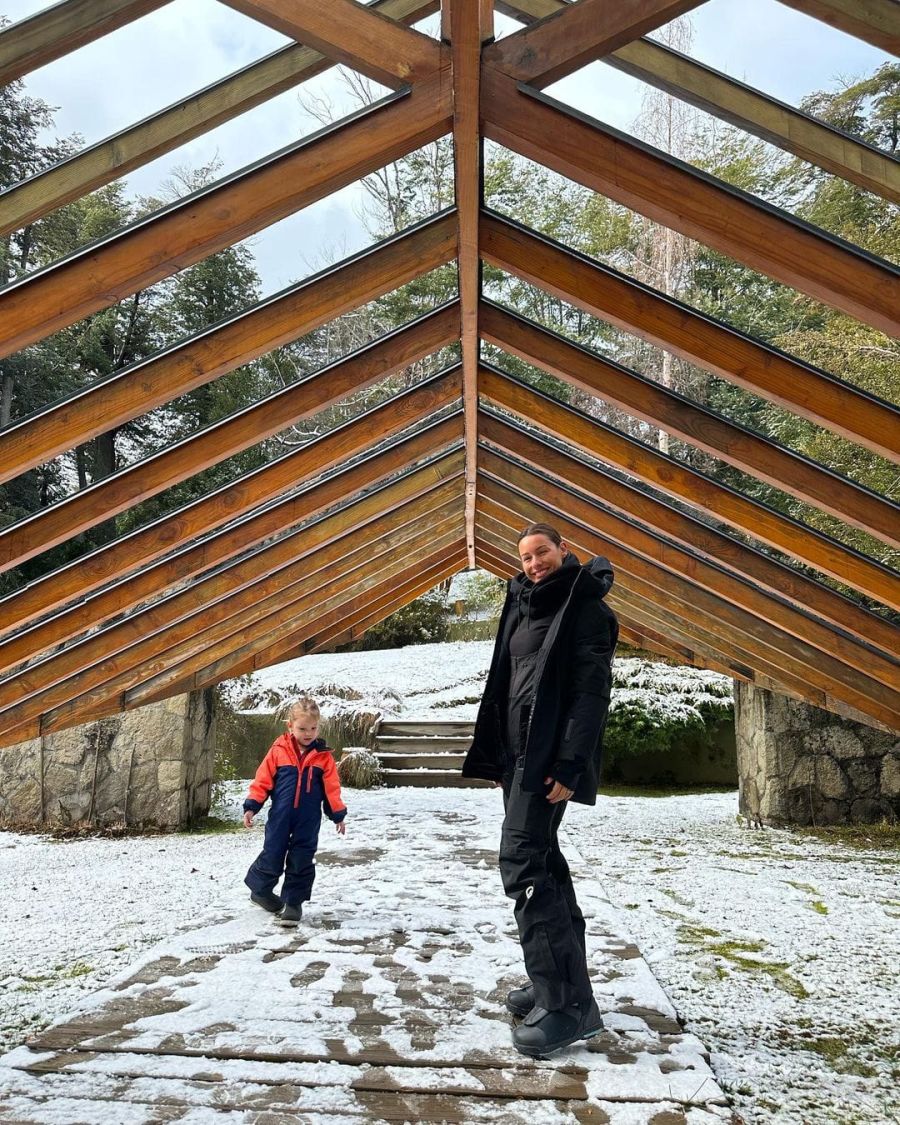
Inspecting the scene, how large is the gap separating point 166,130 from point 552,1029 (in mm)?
2961

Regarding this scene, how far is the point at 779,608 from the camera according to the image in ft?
18.4

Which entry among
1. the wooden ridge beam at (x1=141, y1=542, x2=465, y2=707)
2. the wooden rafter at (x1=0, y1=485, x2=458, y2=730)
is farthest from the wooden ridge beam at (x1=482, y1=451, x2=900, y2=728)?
the wooden ridge beam at (x1=141, y1=542, x2=465, y2=707)

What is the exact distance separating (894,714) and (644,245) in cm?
931

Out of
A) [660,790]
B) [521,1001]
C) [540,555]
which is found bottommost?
[660,790]

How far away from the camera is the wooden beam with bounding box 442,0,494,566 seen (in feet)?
7.04

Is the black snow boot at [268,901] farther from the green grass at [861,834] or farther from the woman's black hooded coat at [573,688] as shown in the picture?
the green grass at [861,834]

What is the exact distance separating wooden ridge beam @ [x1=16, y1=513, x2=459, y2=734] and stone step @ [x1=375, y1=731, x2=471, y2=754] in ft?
11.7

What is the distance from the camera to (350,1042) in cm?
286

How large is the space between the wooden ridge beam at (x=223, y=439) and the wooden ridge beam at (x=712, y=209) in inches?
73.1

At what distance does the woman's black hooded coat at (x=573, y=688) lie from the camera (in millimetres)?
2816

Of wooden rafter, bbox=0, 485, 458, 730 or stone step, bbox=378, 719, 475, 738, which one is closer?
wooden rafter, bbox=0, 485, 458, 730

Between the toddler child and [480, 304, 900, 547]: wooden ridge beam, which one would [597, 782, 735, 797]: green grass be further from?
[480, 304, 900, 547]: wooden ridge beam

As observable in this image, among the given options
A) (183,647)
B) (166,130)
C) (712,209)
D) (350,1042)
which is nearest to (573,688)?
(350,1042)

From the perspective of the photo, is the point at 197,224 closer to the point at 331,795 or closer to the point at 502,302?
the point at 331,795
